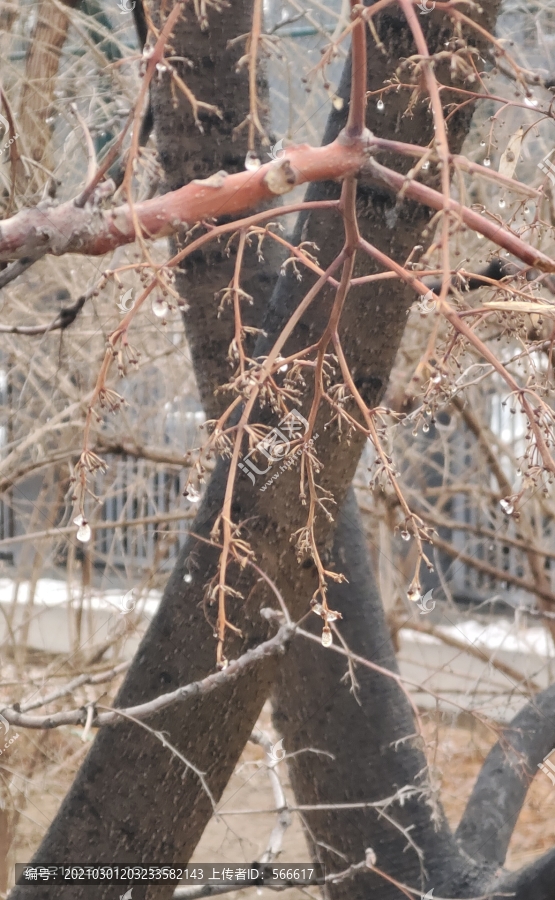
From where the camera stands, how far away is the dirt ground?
644 millimetres

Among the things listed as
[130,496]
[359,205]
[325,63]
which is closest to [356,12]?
[325,63]

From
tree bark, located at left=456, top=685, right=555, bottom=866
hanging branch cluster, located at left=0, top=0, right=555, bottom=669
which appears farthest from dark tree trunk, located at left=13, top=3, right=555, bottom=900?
tree bark, located at left=456, top=685, right=555, bottom=866

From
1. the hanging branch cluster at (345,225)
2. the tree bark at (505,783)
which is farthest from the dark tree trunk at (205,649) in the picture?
A: the tree bark at (505,783)

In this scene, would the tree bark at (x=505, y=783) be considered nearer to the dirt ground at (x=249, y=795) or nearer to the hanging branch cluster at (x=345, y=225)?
the dirt ground at (x=249, y=795)

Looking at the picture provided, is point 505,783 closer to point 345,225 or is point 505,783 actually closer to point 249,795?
point 249,795

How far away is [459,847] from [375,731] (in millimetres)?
122

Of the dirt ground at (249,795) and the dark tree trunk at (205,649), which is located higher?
the dark tree trunk at (205,649)

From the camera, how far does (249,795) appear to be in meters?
0.71

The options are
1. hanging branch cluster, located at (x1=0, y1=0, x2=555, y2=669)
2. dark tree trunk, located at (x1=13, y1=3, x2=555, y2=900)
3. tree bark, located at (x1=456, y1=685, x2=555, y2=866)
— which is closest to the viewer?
hanging branch cluster, located at (x1=0, y1=0, x2=555, y2=669)

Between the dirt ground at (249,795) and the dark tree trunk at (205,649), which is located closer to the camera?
the dark tree trunk at (205,649)

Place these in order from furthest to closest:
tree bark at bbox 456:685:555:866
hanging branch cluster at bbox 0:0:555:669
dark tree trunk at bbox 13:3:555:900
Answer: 1. tree bark at bbox 456:685:555:866
2. dark tree trunk at bbox 13:3:555:900
3. hanging branch cluster at bbox 0:0:555:669

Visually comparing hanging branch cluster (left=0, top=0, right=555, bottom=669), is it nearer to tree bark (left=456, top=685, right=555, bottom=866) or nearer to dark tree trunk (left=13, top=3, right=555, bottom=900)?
dark tree trunk (left=13, top=3, right=555, bottom=900)

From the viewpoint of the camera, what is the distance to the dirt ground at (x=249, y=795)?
25.4 inches

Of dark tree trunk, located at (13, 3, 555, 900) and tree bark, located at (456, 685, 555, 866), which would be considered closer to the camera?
dark tree trunk, located at (13, 3, 555, 900)
